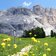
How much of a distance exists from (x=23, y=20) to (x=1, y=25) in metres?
18.8

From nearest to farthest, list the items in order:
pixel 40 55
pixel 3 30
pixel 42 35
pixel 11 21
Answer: pixel 40 55 < pixel 42 35 < pixel 3 30 < pixel 11 21

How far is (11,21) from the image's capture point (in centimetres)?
19338

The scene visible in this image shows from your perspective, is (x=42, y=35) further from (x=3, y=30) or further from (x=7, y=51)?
(x=3, y=30)

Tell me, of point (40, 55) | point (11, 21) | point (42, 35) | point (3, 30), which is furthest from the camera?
point (11, 21)

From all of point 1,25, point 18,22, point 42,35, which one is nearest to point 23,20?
point 18,22

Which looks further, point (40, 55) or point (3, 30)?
point (3, 30)

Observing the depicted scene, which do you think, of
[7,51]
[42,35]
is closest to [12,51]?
[7,51]

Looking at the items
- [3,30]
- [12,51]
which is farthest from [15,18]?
[12,51]

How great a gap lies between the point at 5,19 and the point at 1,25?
37.5 feet

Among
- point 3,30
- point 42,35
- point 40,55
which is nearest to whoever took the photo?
point 40,55

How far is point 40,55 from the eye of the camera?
10.9m

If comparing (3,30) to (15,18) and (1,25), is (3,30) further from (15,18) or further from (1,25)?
(15,18)

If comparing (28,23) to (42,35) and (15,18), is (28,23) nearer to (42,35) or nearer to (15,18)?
(15,18)

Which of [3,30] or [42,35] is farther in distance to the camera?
[3,30]
